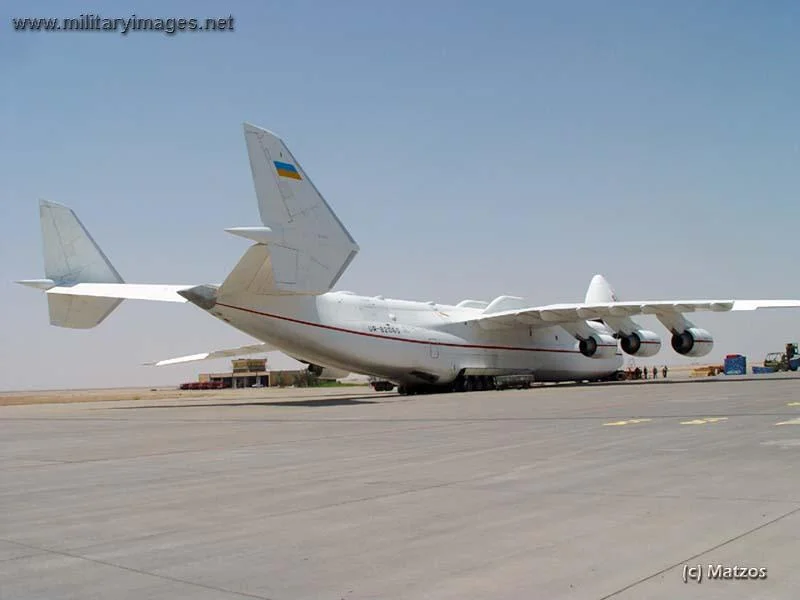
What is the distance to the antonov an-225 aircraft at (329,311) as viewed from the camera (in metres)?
24.5

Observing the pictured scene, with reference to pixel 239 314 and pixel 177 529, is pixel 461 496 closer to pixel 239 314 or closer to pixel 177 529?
pixel 177 529

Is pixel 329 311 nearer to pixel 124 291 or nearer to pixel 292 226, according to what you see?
pixel 292 226

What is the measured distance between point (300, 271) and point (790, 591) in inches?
846

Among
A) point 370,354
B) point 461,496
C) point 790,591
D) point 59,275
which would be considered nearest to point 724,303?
point 370,354

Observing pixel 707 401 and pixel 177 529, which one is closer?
pixel 177 529

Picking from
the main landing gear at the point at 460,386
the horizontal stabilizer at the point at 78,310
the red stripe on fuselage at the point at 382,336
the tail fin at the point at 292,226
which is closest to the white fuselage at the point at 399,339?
the red stripe on fuselage at the point at 382,336

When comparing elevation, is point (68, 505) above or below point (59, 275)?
below

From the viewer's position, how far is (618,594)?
12.9ft

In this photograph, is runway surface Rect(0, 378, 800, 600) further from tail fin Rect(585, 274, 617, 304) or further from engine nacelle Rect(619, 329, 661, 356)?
tail fin Rect(585, 274, 617, 304)

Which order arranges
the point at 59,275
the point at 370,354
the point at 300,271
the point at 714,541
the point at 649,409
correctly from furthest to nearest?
1. the point at 370,354
2. the point at 59,275
3. the point at 300,271
4. the point at 649,409
5. the point at 714,541

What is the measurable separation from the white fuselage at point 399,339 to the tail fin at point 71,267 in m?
4.72

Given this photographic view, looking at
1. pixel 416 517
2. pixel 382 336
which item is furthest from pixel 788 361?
pixel 416 517

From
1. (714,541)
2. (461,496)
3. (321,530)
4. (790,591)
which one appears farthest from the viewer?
(461,496)

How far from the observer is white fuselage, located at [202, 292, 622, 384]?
26.6 meters
